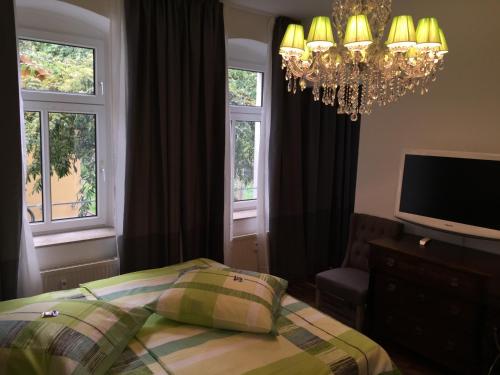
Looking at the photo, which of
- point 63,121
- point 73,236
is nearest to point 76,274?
point 73,236

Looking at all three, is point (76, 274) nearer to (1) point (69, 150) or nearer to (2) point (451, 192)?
(1) point (69, 150)

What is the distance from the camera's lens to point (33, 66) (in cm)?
281

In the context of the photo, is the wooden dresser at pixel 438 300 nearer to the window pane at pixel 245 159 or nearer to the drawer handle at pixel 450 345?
the drawer handle at pixel 450 345

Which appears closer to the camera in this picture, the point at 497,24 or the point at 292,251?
the point at 497,24

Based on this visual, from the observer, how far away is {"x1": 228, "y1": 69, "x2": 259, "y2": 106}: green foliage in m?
3.81

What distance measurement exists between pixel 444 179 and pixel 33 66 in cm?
301

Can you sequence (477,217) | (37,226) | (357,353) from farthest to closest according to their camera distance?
(37,226)
(477,217)
(357,353)

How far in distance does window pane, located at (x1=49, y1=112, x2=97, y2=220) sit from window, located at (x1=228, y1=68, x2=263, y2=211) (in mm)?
1354

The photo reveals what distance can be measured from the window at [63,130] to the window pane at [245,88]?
1.25 m

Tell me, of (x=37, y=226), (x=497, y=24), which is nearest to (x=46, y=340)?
(x=37, y=226)

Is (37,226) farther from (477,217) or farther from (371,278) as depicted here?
(477,217)

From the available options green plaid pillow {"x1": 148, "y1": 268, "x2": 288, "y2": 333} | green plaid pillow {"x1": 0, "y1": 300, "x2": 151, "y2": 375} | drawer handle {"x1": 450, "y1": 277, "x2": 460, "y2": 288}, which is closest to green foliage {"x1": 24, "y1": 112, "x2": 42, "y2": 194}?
green plaid pillow {"x1": 0, "y1": 300, "x2": 151, "y2": 375}

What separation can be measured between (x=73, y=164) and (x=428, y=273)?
8.77 ft

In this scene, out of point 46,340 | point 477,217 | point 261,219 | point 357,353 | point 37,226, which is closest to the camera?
point 46,340
